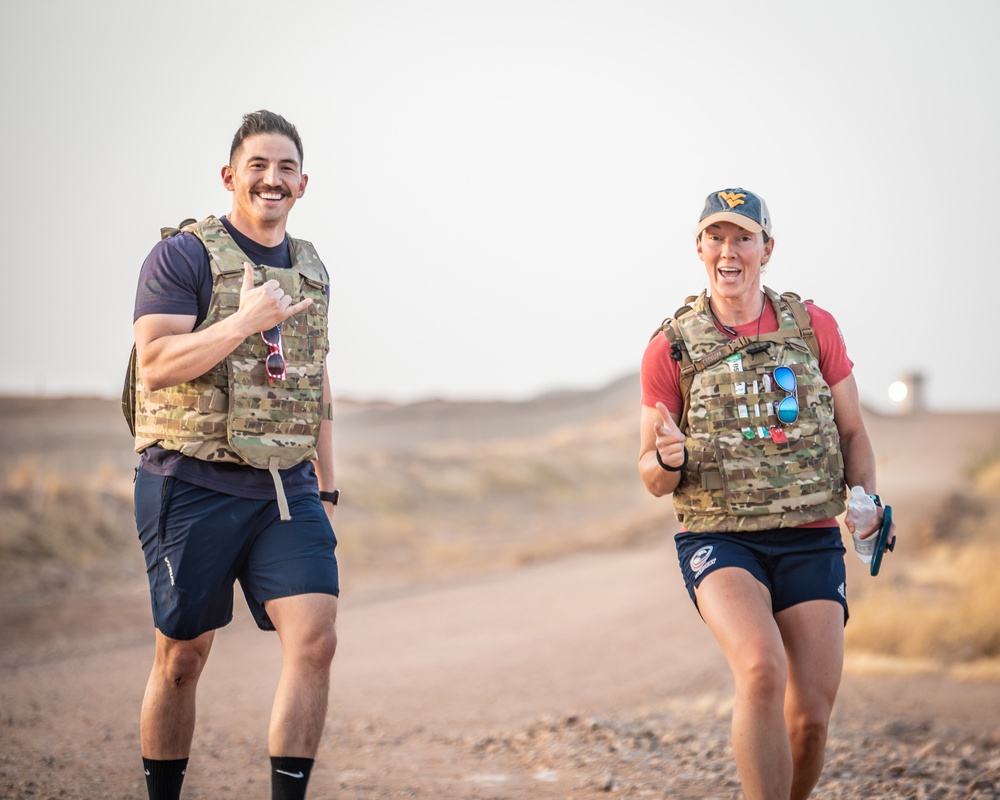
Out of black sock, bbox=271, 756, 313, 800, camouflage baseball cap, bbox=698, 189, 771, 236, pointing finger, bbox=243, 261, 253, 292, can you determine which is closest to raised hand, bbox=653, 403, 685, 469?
camouflage baseball cap, bbox=698, 189, 771, 236

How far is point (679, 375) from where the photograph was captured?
13.4 ft

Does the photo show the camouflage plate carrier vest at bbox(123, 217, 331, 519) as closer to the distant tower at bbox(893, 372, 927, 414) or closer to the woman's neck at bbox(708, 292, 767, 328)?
the woman's neck at bbox(708, 292, 767, 328)

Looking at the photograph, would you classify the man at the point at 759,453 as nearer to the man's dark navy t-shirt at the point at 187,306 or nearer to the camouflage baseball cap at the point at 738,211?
the camouflage baseball cap at the point at 738,211

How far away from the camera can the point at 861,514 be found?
3850mm

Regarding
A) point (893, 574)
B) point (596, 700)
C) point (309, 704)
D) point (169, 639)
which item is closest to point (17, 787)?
point (169, 639)

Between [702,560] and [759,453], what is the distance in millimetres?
458

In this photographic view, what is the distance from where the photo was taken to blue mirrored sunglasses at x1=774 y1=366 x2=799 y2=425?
3939 mm

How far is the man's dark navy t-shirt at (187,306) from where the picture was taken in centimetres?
369

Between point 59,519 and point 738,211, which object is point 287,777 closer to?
point 738,211

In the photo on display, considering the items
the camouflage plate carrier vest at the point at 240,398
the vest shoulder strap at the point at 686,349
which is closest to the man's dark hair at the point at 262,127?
the camouflage plate carrier vest at the point at 240,398

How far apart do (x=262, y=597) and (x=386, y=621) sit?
9738 millimetres

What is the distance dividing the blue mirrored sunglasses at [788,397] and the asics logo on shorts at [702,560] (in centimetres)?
55

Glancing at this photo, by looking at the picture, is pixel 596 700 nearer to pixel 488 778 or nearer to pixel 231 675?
pixel 231 675

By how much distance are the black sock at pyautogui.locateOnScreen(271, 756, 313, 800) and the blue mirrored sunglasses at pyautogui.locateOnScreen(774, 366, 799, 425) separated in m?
2.08
